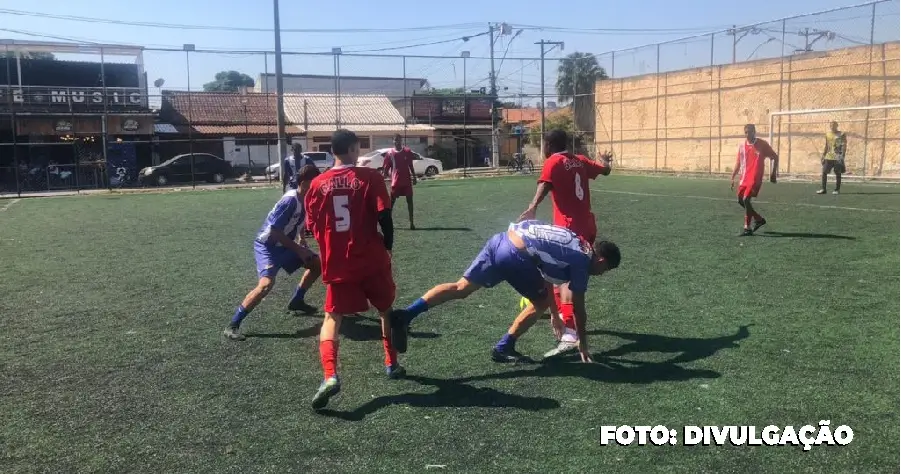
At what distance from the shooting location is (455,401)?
4488 mm

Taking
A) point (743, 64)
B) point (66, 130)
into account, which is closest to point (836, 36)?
point (743, 64)

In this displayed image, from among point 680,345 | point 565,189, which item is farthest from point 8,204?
point 680,345

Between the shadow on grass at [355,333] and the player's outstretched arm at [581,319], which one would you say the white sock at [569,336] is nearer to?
the player's outstretched arm at [581,319]

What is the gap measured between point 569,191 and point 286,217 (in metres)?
2.41

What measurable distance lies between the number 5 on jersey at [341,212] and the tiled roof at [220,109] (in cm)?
3319

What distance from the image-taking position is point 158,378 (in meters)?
5.00

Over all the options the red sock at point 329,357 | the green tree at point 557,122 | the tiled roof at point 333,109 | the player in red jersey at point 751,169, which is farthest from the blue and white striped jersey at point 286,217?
the green tree at point 557,122

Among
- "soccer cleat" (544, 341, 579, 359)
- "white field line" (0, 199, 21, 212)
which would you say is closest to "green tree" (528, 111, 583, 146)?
"white field line" (0, 199, 21, 212)

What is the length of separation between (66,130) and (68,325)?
29024 millimetres

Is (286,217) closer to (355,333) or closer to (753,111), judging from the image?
(355,333)

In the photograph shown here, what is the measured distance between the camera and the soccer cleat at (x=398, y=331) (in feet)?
15.8

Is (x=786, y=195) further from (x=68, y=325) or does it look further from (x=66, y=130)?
(x=66, y=130)

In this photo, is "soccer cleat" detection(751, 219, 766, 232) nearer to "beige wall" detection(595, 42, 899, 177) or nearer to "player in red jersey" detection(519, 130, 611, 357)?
"player in red jersey" detection(519, 130, 611, 357)

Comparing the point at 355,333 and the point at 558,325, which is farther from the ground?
the point at 558,325
